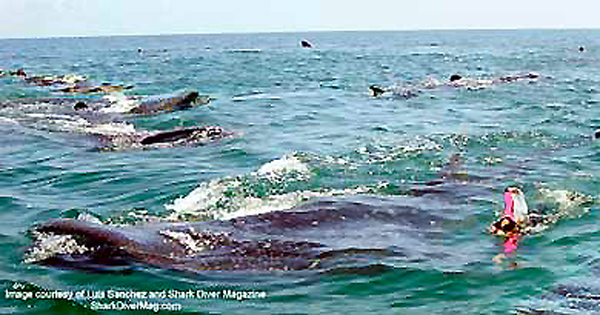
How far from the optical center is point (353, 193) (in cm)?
1135

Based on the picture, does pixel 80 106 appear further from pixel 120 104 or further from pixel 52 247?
pixel 52 247

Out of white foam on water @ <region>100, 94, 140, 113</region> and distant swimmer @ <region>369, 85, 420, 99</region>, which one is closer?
white foam on water @ <region>100, 94, 140, 113</region>

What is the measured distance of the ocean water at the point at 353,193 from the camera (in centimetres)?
736

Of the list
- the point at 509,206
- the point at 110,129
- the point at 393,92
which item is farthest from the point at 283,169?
the point at 393,92

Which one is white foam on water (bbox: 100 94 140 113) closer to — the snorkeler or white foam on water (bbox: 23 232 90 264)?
white foam on water (bbox: 23 232 90 264)

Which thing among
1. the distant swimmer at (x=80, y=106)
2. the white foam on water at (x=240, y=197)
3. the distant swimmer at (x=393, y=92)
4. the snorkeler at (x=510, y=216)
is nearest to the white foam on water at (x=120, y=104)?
the distant swimmer at (x=80, y=106)

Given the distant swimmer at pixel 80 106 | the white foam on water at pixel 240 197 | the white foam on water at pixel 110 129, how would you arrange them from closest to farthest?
the white foam on water at pixel 240 197, the white foam on water at pixel 110 129, the distant swimmer at pixel 80 106

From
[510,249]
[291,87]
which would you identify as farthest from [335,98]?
[510,249]

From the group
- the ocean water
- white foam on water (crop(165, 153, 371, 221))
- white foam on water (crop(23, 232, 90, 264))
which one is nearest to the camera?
the ocean water

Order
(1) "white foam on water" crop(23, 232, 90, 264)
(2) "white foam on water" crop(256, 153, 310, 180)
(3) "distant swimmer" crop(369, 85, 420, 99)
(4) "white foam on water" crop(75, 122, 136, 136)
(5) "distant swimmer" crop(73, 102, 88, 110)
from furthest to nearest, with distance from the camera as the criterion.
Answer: (3) "distant swimmer" crop(369, 85, 420, 99) < (5) "distant swimmer" crop(73, 102, 88, 110) < (4) "white foam on water" crop(75, 122, 136, 136) < (2) "white foam on water" crop(256, 153, 310, 180) < (1) "white foam on water" crop(23, 232, 90, 264)

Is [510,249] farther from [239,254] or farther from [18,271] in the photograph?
[18,271]

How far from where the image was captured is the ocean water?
736cm

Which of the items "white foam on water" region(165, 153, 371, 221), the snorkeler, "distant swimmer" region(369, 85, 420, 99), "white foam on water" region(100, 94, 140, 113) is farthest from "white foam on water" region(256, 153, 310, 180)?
"distant swimmer" region(369, 85, 420, 99)

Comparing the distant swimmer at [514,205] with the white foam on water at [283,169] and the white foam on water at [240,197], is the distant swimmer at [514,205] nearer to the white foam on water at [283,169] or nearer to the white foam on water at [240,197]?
the white foam on water at [240,197]
